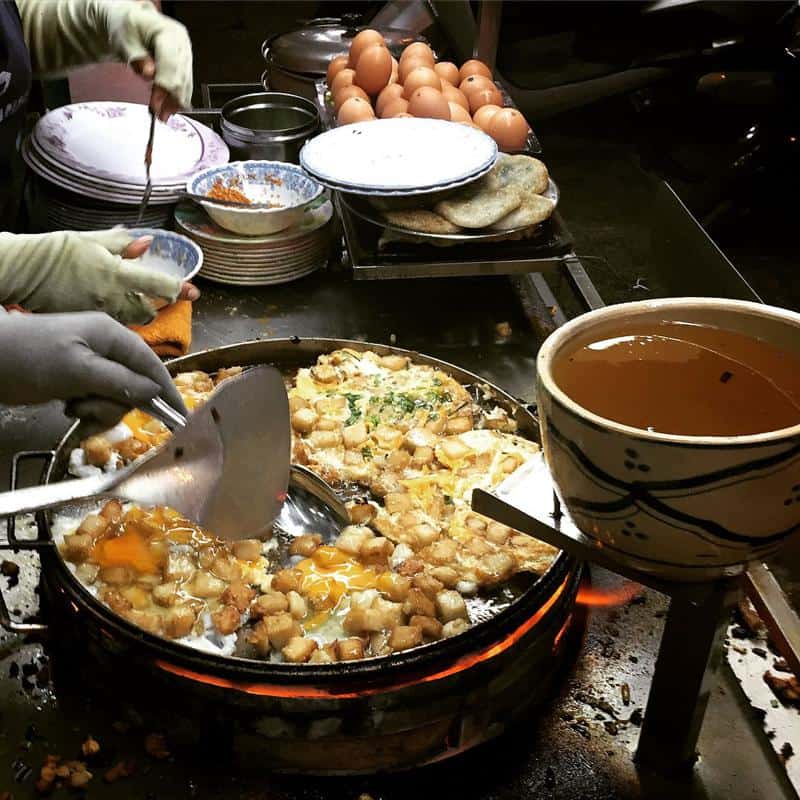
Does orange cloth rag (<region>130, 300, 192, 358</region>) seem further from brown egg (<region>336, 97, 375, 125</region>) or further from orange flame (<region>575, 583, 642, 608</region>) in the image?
orange flame (<region>575, 583, 642, 608</region>)

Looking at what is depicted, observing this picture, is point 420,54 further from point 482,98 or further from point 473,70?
point 482,98

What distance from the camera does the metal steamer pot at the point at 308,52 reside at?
4.12 m

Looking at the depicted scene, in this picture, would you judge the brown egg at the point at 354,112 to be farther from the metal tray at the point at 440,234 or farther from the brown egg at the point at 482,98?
the metal tray at the point at 440,234

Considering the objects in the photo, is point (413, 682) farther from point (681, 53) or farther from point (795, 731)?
point (681, 53)

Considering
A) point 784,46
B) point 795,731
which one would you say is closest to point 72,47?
point 795,731

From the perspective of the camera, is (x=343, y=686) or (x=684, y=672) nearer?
(x=684, y=672)

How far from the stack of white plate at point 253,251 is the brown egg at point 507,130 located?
0.71 metres

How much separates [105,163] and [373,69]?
1119mm

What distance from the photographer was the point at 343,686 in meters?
1.46

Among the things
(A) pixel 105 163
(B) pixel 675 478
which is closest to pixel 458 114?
(A) pixel 105 163

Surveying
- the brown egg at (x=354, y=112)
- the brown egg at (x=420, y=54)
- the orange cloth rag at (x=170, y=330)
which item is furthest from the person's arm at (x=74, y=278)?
the brown egg at (x=420, y=54)

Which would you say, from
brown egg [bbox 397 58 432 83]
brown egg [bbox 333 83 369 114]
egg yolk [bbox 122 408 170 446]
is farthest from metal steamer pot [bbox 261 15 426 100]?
egg yolk [bbox 122 408 170 446]

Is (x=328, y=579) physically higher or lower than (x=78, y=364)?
lower

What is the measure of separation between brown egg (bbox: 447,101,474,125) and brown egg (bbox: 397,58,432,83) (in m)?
0.32
